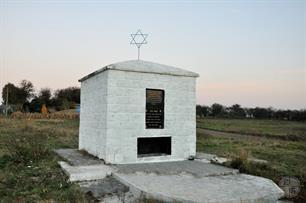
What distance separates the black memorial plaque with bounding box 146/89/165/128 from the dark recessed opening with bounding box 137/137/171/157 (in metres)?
0.64

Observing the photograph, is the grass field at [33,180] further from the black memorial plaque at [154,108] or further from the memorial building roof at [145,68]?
the memorial building roof at [145,68]

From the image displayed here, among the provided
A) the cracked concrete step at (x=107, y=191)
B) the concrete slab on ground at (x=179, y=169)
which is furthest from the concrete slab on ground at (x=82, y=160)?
the cracked concrete step at (x=107, y=191)

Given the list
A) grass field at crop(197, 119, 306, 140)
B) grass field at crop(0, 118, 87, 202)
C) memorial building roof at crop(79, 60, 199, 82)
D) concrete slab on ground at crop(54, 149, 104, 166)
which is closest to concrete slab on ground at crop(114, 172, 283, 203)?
grass field at crop(0, 118, 87, 202)

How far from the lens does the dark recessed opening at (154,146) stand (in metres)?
8.74

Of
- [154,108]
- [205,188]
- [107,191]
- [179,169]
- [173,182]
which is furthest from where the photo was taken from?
[154,108]

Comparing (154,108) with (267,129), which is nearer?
(154,108)

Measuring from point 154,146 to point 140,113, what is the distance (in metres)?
1.48

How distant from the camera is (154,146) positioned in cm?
912

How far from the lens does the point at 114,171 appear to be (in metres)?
6.82

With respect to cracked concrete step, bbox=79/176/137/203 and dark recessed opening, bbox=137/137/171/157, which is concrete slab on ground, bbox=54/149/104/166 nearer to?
cracked concrete step, bbox=79/176/137/203

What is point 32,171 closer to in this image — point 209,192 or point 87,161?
point 87,161

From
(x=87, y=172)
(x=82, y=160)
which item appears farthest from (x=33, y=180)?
(x=82, y=160)

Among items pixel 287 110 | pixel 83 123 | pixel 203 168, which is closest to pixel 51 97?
pixel 287 110

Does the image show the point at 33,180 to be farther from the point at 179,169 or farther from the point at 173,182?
the point at 179,169
